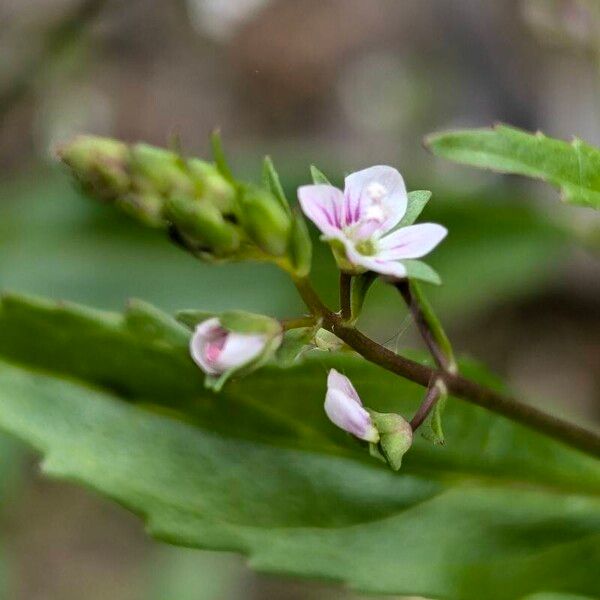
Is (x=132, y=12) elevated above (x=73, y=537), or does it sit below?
above

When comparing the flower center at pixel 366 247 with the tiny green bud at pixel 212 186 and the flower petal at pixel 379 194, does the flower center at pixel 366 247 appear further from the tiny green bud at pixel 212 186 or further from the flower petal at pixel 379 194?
the tiny green bud at pixel 212 186

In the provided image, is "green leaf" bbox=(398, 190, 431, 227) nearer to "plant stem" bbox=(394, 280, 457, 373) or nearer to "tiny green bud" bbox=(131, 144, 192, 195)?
"plant stem" bbox=(394, 280, 457, 373)

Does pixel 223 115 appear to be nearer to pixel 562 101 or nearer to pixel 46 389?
pixel 562 101

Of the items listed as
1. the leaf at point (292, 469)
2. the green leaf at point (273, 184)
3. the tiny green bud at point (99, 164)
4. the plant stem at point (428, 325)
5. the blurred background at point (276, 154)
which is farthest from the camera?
the blurred background at point (276, 154)

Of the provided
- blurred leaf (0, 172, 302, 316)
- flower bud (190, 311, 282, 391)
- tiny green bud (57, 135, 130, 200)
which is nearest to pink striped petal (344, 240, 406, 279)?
flower bud (190, 311, 282, 391)

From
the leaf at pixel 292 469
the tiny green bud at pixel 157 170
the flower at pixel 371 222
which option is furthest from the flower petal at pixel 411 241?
the leaf at pixel 292 469

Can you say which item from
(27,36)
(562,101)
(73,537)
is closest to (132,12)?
(27,36)
